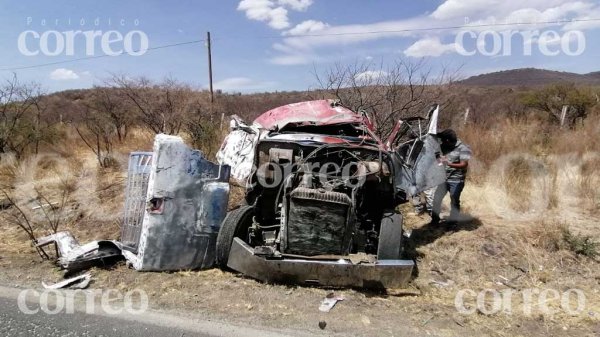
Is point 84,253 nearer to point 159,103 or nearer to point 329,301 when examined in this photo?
point 329,301

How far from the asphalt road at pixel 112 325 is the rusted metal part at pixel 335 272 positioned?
841mm

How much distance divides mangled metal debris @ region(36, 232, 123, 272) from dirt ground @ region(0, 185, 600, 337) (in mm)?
122

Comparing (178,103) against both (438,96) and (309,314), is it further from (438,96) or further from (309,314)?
(309,314)

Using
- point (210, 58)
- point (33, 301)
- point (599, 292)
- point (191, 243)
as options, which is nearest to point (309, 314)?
point (191, 243)

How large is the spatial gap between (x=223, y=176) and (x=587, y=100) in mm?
16178

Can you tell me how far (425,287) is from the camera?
14.6 ft

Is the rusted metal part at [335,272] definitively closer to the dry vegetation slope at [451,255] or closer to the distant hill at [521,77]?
the dry vegetation slope at [451,255]

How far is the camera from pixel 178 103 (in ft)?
40.7

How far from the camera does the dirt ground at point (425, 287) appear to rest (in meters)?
3.49

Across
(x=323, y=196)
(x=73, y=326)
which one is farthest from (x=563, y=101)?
(x=73, y=326)

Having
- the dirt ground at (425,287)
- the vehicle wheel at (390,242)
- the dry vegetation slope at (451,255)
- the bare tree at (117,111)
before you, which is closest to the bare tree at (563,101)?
the dry vegetation slope at (451,255)

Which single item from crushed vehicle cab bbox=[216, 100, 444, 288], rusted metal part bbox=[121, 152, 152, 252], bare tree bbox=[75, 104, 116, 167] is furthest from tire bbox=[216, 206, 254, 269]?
bare tree bbox=[75, 104, 116, 167]

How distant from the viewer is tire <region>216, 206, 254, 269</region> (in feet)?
15.1

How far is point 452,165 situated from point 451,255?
1399 millimetres
